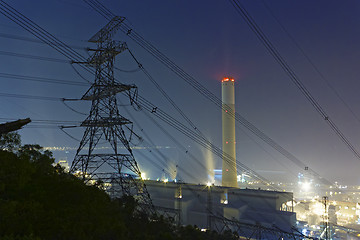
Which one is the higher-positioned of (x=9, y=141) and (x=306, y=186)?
(x=9, y=141)

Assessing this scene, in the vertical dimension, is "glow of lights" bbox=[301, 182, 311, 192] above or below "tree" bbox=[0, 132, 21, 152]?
below

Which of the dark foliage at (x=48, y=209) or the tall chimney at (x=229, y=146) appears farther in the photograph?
the tall chimney at (x=229, y=146)

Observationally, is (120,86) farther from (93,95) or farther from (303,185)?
(303,185)

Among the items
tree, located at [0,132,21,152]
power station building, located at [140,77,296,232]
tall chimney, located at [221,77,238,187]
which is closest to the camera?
tree, located at [0,132,21,152]

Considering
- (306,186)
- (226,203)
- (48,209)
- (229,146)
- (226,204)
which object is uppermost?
(229,146)

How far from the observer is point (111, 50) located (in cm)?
1812

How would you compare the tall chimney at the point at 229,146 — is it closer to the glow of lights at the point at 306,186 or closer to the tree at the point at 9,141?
the tree at the point at 9,141

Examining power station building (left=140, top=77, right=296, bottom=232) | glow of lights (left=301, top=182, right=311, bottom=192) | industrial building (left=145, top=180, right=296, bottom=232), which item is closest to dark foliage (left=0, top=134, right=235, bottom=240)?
power station building (left=140, top=77, right=296, bottom=232)

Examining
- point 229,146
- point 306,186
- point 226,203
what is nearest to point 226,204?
point 226,203

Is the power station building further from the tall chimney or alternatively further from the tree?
the tree

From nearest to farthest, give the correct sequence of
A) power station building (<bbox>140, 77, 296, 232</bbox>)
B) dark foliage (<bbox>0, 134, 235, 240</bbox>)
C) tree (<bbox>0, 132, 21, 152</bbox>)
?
dark foliage (<bbox>0, 134, 235, 240</bbox>)
tree (<bbox>0, 132, 21, 152</bbox>)
power station building (<bbox>140, 77, 296, 232</bbox>)

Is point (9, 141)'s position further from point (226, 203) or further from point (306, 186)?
point (306, 186)

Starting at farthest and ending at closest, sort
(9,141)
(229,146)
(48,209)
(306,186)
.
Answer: (306,186) → (229,146) → (9,141) → (48,209)

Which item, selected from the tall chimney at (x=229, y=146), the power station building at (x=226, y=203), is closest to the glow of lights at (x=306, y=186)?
the tall chimney at (x=229, y=146)
